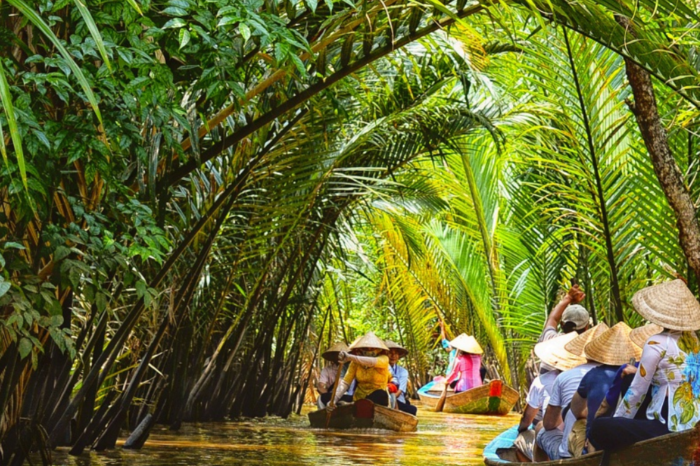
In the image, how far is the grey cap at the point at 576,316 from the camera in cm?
828

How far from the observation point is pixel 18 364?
5324 mm

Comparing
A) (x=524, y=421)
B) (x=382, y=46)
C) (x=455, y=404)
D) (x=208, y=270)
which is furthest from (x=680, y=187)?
(x=455, y=404)

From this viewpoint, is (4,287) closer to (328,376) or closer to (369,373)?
(369,373)

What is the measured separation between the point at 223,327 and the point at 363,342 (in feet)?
7.45

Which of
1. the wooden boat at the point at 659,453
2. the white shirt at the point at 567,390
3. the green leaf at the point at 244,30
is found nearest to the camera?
the green leaf at the point at 244,30

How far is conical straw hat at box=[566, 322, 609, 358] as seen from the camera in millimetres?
7312

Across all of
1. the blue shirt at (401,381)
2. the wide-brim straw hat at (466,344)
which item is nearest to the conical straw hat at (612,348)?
the blue shirt at (401,381)

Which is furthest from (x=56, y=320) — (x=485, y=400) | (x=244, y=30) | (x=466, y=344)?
(x=466, y=344)

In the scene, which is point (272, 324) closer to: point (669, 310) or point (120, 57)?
point (669, 310)

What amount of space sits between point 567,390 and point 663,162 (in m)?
1.85

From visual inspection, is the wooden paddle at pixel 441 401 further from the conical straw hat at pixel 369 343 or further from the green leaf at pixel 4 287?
the green leaf at pixel 4 287

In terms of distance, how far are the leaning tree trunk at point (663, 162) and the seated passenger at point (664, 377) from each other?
0.25m

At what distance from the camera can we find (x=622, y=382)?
639 centimetres

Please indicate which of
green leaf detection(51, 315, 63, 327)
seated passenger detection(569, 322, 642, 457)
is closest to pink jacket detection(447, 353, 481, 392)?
seated passenger detection(569, 322, 642, 457)
